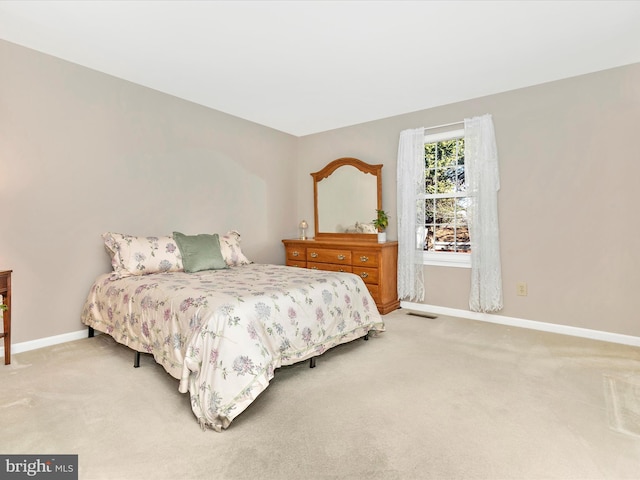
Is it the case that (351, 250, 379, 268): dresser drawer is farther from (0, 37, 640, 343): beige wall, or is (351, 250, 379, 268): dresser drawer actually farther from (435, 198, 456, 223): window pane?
(435, 198, 456, 223): window pane

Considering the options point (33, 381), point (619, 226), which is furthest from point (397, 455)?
point (619, 226)

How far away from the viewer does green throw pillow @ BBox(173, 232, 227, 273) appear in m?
3.23

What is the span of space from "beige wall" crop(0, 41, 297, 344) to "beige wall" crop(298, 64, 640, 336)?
2.96m

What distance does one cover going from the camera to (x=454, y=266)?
13.0ft

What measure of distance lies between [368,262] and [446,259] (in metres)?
0.90

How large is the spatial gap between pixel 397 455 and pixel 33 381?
2.32m

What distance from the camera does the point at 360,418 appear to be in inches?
72.7

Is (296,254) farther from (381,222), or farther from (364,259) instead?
(381,222)

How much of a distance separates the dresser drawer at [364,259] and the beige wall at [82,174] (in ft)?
5.26

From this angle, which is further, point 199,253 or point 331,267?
point 331,267

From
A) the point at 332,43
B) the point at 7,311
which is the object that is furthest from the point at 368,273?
the point at 7,311

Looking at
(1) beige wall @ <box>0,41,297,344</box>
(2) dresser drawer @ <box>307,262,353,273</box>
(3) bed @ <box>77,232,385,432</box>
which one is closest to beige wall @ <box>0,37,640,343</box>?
(1) beige wall @ <box>0,41,297,344</box>

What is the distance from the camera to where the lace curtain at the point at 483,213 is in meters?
3.61

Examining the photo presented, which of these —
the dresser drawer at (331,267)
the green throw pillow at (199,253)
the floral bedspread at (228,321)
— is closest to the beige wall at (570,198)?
the dresser drawer at (331,267)
